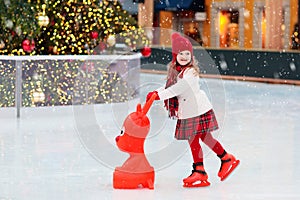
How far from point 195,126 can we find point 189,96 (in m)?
0.27

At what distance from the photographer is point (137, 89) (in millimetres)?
14305

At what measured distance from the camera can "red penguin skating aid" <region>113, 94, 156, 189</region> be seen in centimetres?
692

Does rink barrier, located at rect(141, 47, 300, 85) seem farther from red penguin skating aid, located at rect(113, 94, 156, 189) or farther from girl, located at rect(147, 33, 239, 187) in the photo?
red penguin skating aid, located at rect(113, 94, 156, 189)

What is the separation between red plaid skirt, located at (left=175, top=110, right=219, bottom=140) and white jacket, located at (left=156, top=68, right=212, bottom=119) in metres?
0.04

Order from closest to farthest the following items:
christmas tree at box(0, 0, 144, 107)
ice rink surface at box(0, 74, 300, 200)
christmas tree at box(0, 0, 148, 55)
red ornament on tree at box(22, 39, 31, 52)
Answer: ice rink surface at box(0, 74, 300, 200) < christmas tree at box(0, 0, 144, 107) < red ornament on tree at box(22, 39, 31, 52) < christmas tree at box(0, 0, 148, 55)

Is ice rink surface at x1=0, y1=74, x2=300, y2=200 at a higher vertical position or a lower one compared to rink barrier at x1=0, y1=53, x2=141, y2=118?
lower

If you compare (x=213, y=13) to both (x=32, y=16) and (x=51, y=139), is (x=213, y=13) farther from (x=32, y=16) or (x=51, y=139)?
(x=51, y=139)

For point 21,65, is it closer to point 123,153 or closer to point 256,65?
point 123,153

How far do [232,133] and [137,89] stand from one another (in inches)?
140

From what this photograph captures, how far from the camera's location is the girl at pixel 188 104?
696 centimetres

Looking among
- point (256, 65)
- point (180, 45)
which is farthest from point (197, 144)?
point (256, 65)

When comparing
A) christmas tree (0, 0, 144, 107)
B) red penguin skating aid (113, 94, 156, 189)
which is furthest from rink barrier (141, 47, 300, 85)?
red penguin skating aid (113, 94, 156, 189)

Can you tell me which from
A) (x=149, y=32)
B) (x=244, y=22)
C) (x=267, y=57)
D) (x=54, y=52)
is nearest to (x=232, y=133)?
(x=54, y=52)

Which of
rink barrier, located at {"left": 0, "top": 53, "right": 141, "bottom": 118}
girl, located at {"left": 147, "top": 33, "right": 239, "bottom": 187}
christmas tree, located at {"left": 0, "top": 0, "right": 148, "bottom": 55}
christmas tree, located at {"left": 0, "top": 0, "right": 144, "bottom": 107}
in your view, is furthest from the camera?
christmas tree, located at {"left": 0, "top": 0, "right": 148, "bottom": 55}
